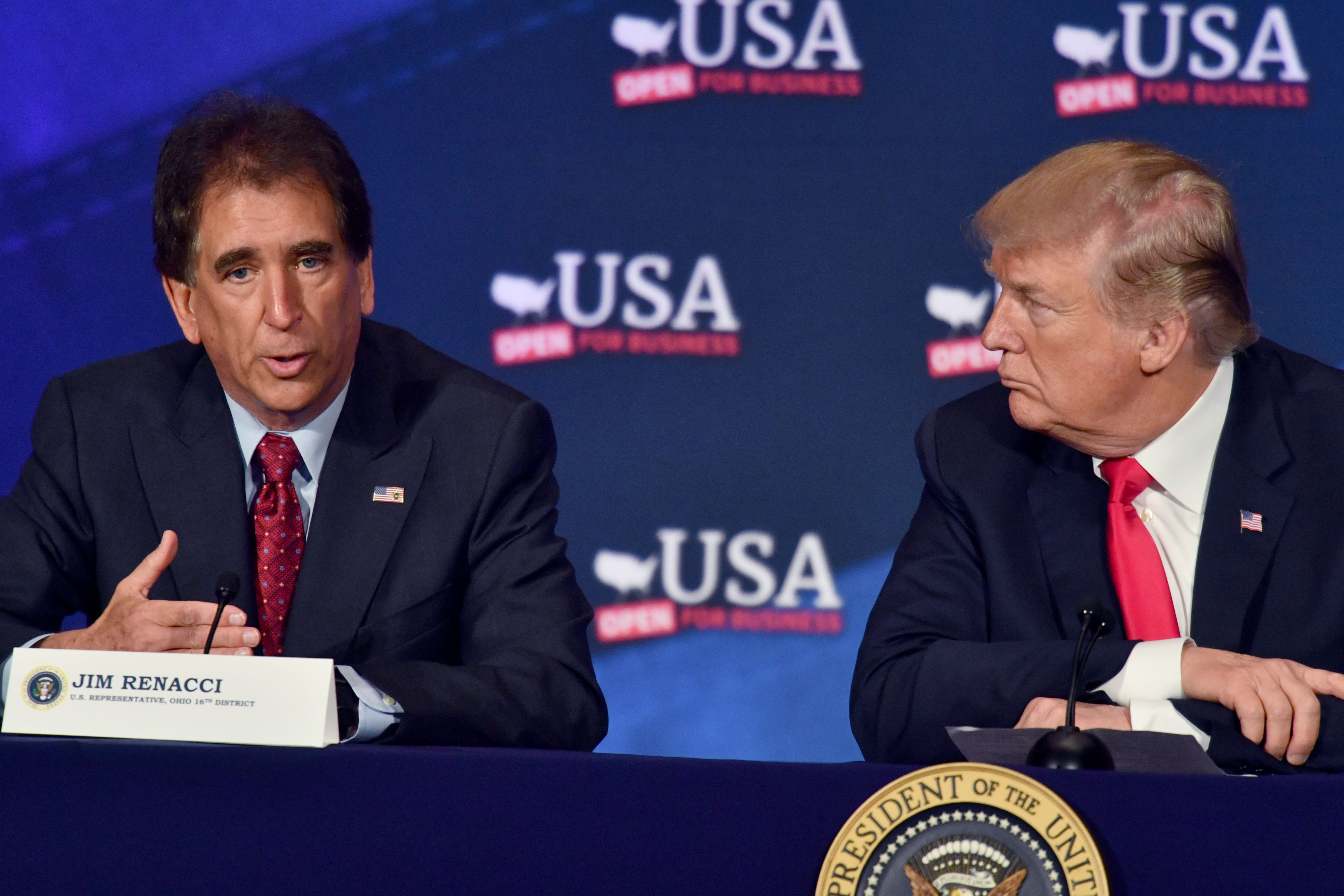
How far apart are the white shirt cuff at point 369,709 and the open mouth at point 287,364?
24.3 inches

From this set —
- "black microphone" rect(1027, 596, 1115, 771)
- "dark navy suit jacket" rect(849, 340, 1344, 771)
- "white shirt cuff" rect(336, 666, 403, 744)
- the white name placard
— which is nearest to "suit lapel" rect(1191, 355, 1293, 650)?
"dark navy suit jacket" rect(849, 340, 1344, 771)

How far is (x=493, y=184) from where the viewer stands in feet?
11.8

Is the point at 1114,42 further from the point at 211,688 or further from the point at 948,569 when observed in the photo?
the point at 211,688

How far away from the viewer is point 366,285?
7.41 ft

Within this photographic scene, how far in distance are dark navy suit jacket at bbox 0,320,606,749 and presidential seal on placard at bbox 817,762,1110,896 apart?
→ 2.89 feet

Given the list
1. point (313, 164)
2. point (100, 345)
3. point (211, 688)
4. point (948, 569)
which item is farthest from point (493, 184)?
point (211, 688)

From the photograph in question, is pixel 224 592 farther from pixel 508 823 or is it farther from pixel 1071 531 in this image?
pixel 1071 531

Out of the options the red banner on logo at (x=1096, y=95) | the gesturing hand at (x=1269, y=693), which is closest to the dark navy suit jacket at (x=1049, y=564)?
the gesturing hand at (x=1269, y=693)

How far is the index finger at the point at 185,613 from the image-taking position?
166 cm

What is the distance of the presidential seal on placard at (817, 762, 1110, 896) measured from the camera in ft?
3.58

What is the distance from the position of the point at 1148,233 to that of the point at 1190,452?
1.12 ft

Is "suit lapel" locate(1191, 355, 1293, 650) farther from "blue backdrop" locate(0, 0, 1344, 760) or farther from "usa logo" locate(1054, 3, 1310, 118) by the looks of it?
"usa logo" locate(1054, 3, 1310, 118)

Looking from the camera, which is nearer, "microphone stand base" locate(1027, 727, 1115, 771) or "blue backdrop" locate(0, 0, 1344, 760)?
"microphone stand base" locate(1027, 727, 1115, 771)

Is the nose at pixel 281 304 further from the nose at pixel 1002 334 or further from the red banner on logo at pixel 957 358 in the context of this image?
the red banner on logo at pixel 957 358
